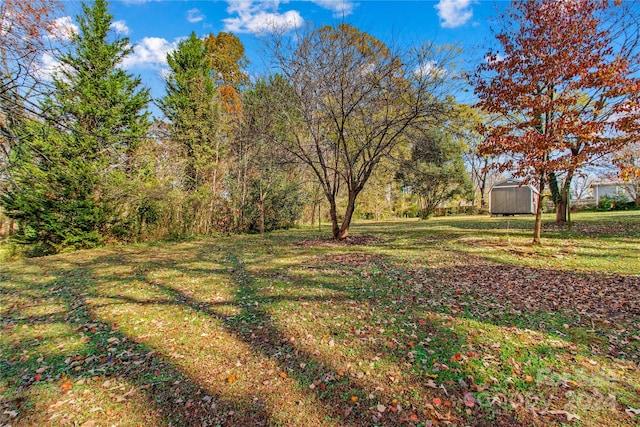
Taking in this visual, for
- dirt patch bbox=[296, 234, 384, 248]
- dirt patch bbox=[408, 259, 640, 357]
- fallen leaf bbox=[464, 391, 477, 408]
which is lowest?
fallen leaf bbox=[464, 391, 477, 408]

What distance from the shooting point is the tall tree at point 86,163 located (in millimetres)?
8742

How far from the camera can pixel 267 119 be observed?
12.8 meters

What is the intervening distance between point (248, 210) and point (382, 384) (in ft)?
43.1

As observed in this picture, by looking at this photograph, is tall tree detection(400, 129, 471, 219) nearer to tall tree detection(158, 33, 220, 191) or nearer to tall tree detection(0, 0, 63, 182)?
tall tree detection(158, 33, 220, 191)

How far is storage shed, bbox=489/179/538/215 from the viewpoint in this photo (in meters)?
20.6

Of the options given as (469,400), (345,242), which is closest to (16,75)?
(469,400)

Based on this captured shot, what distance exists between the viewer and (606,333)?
3.18 m

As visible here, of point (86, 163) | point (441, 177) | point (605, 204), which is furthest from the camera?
point (441, 177)

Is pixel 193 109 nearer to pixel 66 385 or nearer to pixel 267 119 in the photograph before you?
pixel 267 119

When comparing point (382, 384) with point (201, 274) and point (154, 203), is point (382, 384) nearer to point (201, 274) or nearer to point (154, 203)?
point (201, 274)

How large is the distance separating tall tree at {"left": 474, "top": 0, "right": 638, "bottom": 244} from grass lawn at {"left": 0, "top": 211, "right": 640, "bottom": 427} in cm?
256

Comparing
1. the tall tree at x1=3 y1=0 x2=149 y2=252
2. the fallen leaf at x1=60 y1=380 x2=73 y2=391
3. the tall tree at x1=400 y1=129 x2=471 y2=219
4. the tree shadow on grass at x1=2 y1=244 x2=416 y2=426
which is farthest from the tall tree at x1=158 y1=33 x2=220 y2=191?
the tall tree at x1=400 y1=129 x2=471 y2=219

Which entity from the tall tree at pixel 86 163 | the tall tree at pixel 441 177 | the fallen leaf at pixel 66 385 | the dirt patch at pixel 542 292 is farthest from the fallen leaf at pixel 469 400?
Result: the tall tree at pixel 441 177

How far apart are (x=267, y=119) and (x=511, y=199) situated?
59.1 ft
